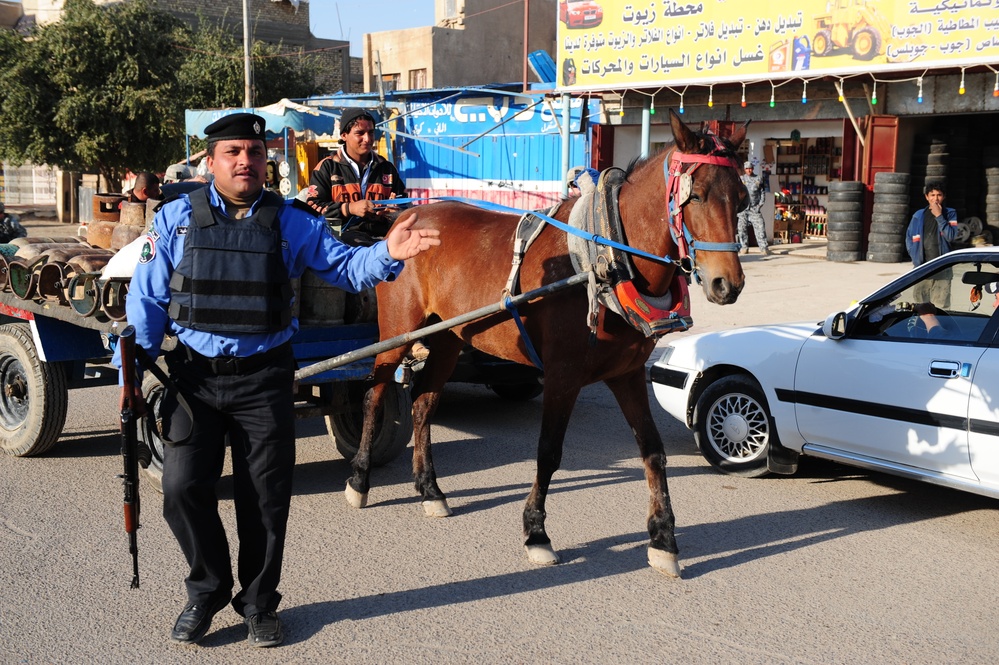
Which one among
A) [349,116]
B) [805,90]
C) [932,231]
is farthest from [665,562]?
[805,90]

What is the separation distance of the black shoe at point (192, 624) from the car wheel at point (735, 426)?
3.68 meters

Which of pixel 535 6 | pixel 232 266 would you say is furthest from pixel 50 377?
pixel 535 6

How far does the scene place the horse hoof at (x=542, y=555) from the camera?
4.98m

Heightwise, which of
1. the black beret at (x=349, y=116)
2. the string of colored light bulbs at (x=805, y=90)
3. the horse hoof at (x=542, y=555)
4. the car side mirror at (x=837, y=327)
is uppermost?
the string of colored light bulbs at (x=805, y=90)

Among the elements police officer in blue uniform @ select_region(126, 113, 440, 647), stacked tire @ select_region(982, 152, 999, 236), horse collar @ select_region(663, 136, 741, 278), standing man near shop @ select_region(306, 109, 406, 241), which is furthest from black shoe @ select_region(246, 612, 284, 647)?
stacked tire @ select_region(982, 152, 999, 236)

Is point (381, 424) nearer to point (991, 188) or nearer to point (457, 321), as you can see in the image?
point (457, 321)

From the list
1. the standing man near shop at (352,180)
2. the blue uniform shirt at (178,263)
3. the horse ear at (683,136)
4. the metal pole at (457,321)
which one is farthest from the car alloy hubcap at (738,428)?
the blue uniform shirt at (178,263)

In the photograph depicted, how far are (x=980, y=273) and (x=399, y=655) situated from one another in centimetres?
411

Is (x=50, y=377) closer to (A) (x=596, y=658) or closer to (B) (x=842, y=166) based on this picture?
(A) (x=596, y=658)

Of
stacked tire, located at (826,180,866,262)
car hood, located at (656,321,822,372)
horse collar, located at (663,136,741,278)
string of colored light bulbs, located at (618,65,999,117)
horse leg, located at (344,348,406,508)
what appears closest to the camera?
horse collar, located at (663,136,741,278)

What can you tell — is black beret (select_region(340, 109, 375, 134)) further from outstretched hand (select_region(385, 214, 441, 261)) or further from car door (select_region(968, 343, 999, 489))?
car door (select_region(968, 343, 999, 489))

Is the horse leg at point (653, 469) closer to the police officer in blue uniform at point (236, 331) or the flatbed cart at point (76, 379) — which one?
the flatbed cart at point (76, 379)

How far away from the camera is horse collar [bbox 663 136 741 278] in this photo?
4.50 metres

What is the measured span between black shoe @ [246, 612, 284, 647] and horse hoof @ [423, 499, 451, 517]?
176 cm
